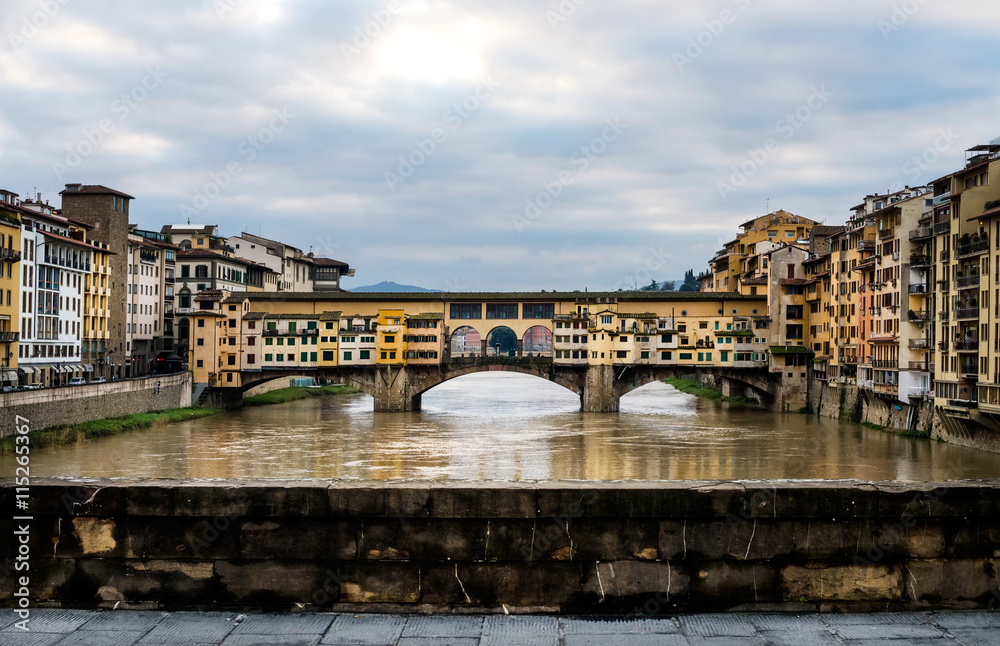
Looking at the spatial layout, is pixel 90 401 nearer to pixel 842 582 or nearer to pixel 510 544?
pixel 510 544

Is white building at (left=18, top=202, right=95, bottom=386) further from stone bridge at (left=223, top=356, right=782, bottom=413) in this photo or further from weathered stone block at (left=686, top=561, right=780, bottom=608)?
weathered stone block at (left=686, top=561, right=780, bottom=608)

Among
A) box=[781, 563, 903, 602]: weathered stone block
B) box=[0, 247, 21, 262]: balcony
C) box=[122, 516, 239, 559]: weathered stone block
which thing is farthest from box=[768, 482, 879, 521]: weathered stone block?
box=[0, 247, 21, 262]: balcony

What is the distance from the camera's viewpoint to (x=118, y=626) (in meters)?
5.04

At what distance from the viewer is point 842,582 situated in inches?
217

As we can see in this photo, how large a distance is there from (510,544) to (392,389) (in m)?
52.0

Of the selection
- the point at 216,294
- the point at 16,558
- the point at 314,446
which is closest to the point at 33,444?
the point at 314,446

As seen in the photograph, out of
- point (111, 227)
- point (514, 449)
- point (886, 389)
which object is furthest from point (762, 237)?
point (111, 227)

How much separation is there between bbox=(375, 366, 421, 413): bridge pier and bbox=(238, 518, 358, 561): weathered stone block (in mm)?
51514

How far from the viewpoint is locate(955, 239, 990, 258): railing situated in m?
34.3

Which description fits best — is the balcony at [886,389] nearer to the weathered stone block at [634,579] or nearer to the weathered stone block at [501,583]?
the weathered stone block at [634,579]

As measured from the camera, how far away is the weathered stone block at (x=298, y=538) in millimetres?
5559

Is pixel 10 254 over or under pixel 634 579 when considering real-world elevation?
over

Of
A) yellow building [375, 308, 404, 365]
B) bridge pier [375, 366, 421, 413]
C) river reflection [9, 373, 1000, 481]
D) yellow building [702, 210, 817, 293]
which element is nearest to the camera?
river reflection [9, 373, 1000, 481]

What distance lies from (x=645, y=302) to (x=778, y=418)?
12.6 metres
